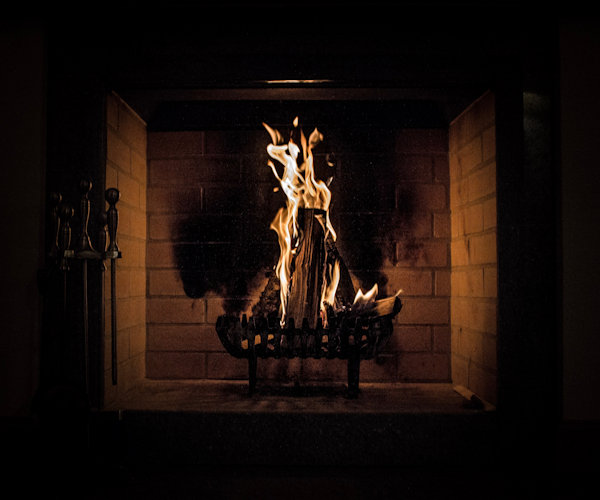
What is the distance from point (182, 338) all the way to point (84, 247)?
71 cm

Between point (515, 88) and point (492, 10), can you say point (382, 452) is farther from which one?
point (492, 10)

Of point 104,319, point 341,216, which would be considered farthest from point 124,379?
point 341,216

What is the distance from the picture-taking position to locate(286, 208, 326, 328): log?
2.10m

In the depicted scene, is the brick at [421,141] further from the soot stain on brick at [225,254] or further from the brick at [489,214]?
the soot stain on brick at [225,254]

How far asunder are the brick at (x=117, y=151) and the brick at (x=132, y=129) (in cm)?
4

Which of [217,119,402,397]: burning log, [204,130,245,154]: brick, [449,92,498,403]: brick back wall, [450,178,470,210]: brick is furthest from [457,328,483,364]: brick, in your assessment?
[204,130,245,154]: brick

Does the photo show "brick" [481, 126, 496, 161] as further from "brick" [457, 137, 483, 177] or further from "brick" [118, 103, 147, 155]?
"brick" [118, 103, 147, 155]

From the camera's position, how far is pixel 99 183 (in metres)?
1.85

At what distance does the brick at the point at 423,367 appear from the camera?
2.31 metres

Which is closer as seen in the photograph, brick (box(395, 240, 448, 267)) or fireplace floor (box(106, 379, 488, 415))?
fireplace floor (box(106, 379, 488, 415))

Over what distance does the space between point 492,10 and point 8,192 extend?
1.79m

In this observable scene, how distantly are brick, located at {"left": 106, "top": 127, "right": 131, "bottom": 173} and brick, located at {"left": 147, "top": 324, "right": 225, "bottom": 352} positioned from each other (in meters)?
0.70

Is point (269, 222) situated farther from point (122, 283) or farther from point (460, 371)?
point (460, 371)

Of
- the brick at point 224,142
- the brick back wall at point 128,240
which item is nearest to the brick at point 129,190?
the brick back wall at point 128,240
